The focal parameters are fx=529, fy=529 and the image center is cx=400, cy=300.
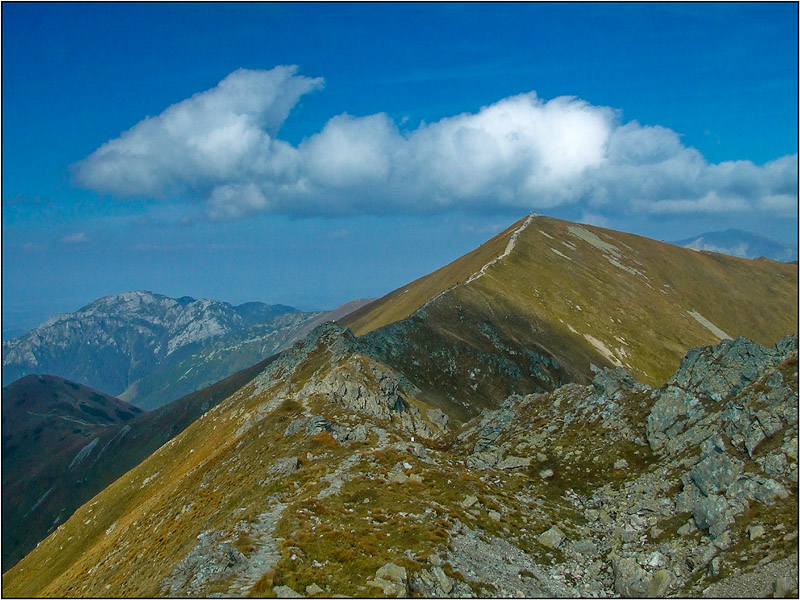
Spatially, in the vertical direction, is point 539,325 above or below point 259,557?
above

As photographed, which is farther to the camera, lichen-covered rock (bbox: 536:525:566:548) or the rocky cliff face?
lichen-covered rock (bbox: 536:525:566:548)

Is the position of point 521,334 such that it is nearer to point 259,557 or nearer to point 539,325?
point 539,325

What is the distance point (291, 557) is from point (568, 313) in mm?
152583

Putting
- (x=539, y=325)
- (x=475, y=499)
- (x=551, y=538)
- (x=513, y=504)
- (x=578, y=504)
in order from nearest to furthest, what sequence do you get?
(x=551, y=538), (x=475, y=499), (x=513, y=504), (x=578, y=504), (x=539, y=325)

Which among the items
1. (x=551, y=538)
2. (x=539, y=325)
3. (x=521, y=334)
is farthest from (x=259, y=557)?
(x=539, y=325)

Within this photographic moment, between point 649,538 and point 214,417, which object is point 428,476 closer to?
point 649,538

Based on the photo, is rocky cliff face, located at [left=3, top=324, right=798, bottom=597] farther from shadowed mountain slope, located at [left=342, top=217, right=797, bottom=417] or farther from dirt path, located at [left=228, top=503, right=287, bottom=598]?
shadowed mountain slope, located at [left=342, top=217, right=797, bottom=417]

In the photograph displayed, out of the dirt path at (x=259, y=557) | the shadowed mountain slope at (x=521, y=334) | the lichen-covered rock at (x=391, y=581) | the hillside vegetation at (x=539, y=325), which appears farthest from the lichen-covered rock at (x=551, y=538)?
the hillside vegetation at (x=539, y=325)

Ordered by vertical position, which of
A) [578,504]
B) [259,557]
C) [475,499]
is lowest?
[578,504]

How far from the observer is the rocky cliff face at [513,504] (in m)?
26.3

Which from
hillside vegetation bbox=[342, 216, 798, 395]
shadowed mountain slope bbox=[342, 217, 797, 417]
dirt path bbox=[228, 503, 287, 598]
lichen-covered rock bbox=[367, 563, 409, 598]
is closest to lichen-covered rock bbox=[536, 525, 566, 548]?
lichen-covered rock bbox=[367, 563, 409, 598]

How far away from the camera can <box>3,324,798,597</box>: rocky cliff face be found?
26312 millimetres

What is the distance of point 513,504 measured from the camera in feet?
124

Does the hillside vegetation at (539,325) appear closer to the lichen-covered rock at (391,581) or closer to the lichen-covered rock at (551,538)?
the lichen-covered rock at (551,538)
